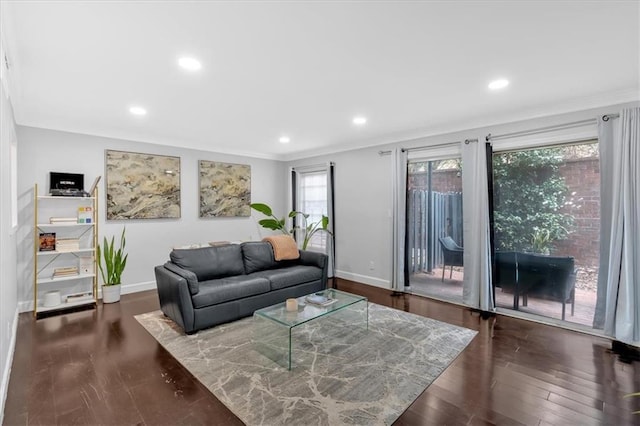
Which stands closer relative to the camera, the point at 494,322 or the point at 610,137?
the point at 610,137

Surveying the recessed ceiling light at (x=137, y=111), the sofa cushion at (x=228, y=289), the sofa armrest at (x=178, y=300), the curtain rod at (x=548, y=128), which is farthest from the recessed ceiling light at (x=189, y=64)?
the curtain rod at (x=548, y=128)

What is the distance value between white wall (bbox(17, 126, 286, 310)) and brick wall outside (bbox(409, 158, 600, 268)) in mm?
5140

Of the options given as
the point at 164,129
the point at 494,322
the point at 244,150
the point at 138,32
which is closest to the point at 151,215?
the point at 164,129

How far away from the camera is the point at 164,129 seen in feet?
15.2

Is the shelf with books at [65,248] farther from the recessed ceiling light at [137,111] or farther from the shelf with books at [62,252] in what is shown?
the recessed ceiling light at [137,111]

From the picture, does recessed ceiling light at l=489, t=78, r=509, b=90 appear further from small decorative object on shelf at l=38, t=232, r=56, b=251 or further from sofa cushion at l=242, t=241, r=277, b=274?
small decorative object on shelf at l=38, t=232, r=56, b=251

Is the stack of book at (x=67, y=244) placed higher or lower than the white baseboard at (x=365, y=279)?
higher

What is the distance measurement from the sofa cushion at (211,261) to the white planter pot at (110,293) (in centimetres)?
132

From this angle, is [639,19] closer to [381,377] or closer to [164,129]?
A: [381,377]

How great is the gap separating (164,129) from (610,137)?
5.60m

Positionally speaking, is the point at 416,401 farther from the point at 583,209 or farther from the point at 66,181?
the point at 66,181

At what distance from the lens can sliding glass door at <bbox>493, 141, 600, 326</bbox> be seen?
3.48 m

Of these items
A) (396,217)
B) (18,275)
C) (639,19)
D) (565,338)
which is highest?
(639,19)

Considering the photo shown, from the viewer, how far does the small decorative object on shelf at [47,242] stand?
13.1 ft
